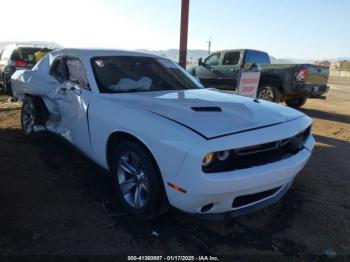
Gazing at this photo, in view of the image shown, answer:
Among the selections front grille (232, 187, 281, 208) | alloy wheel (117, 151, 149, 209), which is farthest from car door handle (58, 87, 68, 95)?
front grille (232, 187, 281, 208)

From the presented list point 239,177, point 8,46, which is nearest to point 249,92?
point 239,177

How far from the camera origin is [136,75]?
4.26m

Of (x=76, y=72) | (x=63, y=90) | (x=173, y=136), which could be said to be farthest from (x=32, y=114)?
(x=173, y=136)

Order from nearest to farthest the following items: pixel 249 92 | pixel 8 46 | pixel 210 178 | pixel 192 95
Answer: pixel 210 178, pixel 192 95, pixel 249 92, pixel 8 46

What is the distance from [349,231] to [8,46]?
13.0m

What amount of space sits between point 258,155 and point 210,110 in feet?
2.02

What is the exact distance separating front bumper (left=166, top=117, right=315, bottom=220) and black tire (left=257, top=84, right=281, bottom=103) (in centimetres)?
679

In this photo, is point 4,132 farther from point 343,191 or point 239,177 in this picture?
point 343,191

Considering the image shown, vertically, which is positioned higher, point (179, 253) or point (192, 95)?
point (192, 95)

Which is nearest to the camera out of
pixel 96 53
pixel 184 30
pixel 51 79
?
pixel 96 53

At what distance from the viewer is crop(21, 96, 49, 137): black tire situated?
17.2 feet

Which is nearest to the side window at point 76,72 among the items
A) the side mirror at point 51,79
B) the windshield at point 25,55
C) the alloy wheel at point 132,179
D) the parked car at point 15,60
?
the side mirror at point 51,79

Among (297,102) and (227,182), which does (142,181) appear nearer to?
(227,182)

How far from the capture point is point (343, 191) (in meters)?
4.29
